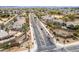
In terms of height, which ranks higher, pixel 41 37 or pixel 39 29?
pixel 39 29

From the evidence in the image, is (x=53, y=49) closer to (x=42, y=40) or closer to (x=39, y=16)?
(x=42, y=40)
